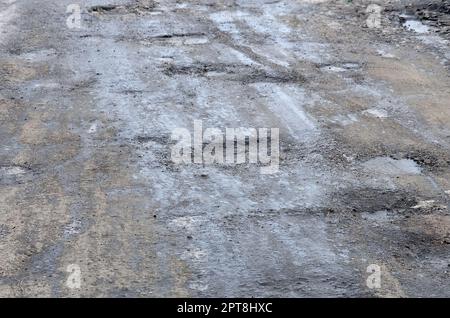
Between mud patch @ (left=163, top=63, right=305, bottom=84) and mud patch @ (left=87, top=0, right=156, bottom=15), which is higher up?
mud patch @ (left=163, top=63, right=305, bottom=84)

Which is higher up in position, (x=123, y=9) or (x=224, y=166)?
(x=224, y=166)

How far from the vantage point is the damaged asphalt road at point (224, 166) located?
5.09m

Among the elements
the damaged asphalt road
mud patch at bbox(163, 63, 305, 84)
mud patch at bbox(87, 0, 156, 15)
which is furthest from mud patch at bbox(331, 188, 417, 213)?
mud patch at bbox(87, 0, 156, 15)

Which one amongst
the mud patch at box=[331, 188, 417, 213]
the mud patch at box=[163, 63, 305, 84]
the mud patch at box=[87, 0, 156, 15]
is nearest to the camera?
the mud patch at box=[331, 188, 417, 213]

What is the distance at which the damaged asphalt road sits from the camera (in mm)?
5094

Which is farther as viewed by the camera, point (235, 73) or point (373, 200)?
point (235, 73)

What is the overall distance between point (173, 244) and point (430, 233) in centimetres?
206

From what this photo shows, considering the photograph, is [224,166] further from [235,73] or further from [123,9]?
[123,9]

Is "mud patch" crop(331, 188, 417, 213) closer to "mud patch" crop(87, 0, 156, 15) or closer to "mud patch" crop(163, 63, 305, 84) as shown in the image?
"mud patch" crop(163, 63, 305, 84)

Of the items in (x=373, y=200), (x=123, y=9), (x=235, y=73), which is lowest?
(x=123, y=9)

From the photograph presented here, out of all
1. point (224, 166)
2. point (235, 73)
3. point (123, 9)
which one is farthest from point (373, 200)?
point (123, 9)

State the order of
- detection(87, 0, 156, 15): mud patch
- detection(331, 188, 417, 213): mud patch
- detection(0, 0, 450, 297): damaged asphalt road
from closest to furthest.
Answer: detection(0, 0, 450, 297): damaged asphalt road, detection(331, 188, 417, 213): mud patch, detection(87, 0, 156, 15): mud patch

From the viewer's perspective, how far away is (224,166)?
21.6ft
